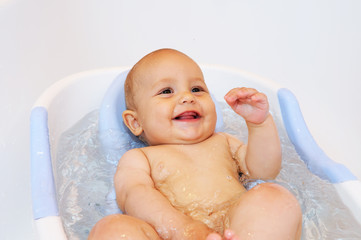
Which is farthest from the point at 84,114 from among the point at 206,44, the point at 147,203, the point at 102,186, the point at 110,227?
the point at 206,44

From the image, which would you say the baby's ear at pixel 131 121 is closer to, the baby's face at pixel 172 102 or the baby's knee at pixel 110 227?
the baby's face at pixel 172 102

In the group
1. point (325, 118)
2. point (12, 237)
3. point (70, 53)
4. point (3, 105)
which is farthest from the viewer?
point (70, 53)

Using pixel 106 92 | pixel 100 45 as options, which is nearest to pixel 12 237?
pixel 106 92

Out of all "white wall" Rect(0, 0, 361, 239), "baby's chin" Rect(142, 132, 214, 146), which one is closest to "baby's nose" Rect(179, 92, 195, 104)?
"baby's chin" Rect(142, 132, 214, 146)

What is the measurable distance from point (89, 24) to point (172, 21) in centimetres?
47

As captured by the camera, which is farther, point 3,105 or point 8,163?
point 3,105

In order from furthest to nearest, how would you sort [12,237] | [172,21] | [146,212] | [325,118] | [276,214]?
[172,21] < [325,118] < [12,237] < [146,212] < [276,214]

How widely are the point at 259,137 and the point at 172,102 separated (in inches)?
9.9

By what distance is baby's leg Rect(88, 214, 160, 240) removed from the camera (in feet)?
2.48

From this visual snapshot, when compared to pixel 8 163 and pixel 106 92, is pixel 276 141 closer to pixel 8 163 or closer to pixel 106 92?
pixel 106 92

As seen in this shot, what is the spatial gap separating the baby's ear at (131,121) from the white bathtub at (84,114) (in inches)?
3.4

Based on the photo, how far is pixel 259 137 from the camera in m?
1.09

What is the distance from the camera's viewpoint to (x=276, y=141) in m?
1.09

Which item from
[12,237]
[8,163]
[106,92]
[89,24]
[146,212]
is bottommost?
[12,237]
